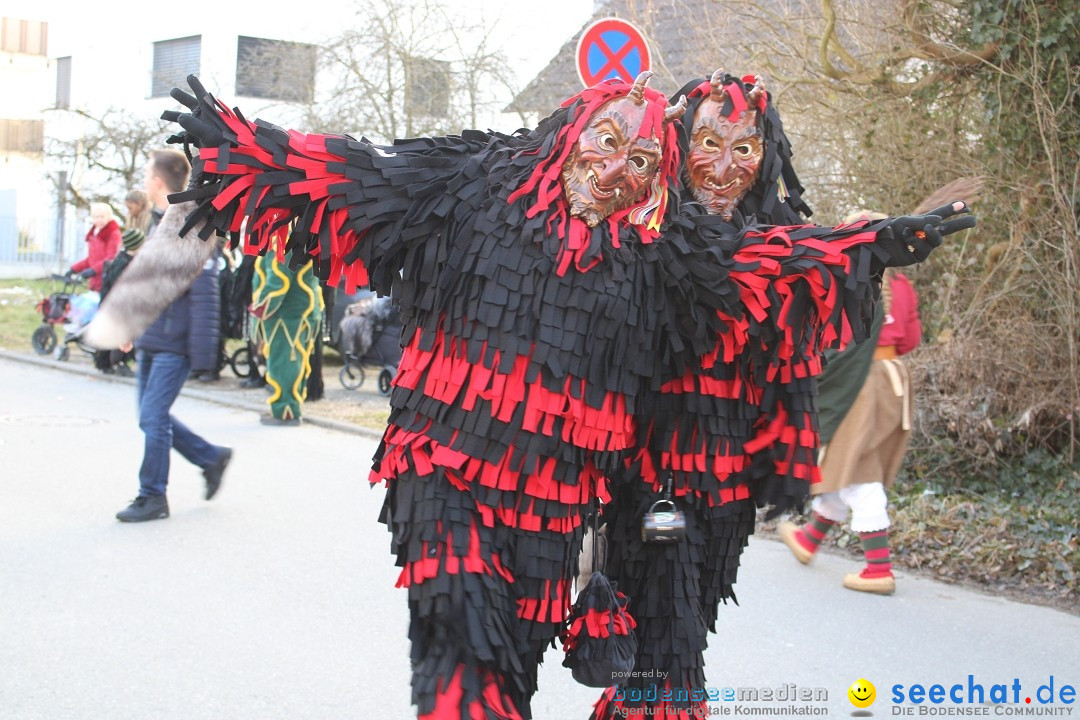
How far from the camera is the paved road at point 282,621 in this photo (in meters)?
3.90

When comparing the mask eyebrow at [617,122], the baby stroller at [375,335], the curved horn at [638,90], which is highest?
the curved horn at [638,90]

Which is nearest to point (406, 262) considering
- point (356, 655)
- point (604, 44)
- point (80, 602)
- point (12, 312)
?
point (356, 655)

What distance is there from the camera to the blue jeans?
5.88m

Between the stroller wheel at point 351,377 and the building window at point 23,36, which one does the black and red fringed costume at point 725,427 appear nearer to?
the stroller wheel at point 351,377

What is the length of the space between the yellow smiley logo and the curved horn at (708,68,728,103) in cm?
228

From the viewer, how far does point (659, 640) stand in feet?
9.45

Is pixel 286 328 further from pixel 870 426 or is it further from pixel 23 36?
pixel 23 36

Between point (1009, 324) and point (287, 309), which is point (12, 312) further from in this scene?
point (1009, 324)

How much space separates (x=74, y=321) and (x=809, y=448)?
10.4 meters

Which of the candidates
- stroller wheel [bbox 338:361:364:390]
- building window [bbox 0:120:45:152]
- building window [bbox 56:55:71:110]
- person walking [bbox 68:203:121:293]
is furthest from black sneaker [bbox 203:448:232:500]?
building window [bbox 0:120:45:152]

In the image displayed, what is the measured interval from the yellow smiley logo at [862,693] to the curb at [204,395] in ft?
15.9

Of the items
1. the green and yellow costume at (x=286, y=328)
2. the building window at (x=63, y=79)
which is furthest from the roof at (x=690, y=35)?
the building window at (x=63, y=79)

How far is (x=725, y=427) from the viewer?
290 cm

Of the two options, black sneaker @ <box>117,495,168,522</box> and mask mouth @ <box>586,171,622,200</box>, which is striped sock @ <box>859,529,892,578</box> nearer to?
mask mouth @ <box>586,171,622,200</box>
